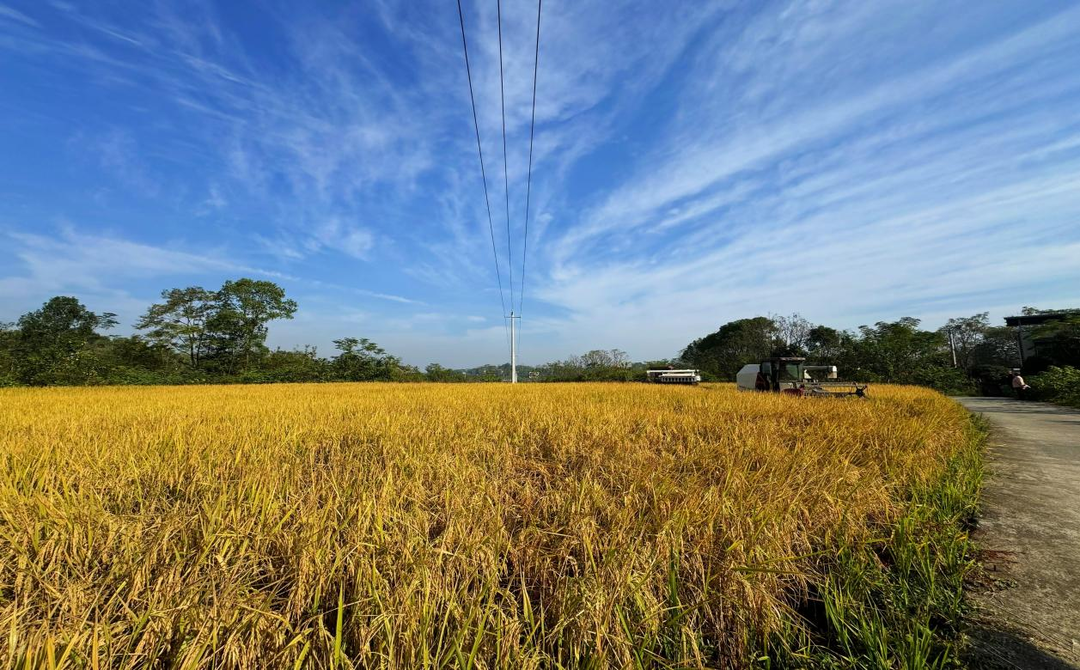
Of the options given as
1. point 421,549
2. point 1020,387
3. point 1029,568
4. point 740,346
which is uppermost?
point 740,346

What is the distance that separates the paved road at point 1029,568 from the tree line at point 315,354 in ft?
48.6

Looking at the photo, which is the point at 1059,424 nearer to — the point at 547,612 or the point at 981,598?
the point at 981,598

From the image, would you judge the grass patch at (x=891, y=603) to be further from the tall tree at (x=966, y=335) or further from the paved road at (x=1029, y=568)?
the tall tree at (x=966, y=335)

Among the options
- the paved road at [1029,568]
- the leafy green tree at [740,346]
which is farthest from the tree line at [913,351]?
the paved road at [1029,568]

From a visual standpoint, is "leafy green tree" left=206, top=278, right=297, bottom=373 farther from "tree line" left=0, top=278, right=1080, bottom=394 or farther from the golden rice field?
the golden rice field

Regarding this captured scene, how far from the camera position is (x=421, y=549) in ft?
5.11

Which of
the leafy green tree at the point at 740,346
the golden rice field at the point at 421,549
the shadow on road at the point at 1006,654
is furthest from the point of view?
the leafy green tree at the point at 740,346

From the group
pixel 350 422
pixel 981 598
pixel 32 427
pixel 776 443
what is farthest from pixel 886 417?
pixel 32 427

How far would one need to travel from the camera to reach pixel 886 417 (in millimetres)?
5133

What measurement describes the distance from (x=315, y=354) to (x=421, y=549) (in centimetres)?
4058

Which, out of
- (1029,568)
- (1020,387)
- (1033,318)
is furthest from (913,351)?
(1029,568)

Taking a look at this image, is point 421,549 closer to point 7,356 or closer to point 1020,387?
point 1020,387

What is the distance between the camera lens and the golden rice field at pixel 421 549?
114cm

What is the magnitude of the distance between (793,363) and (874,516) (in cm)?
1278
